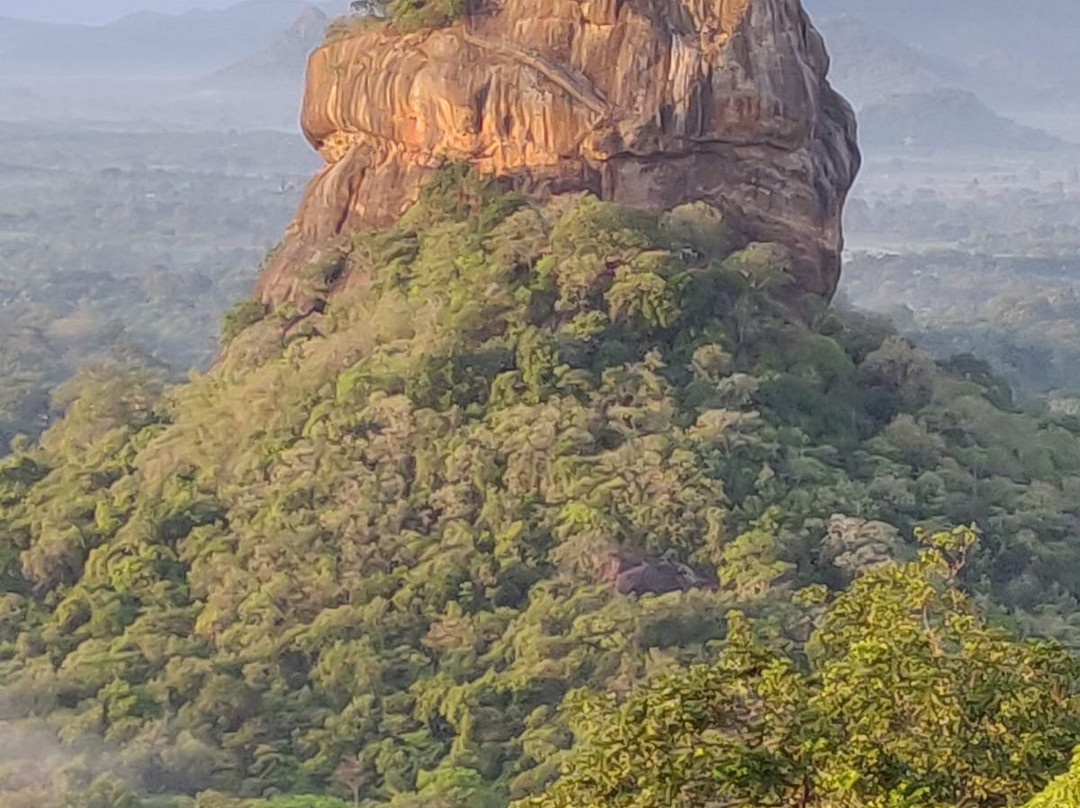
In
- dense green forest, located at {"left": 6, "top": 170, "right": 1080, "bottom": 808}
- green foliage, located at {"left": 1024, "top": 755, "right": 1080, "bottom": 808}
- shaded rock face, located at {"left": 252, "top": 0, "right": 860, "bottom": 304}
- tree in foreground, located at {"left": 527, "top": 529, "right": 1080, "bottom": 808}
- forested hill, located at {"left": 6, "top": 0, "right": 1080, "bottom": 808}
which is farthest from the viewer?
shaded rock face, located at {"left": 252, "top": 0, "right": 860, "bottom": 304}

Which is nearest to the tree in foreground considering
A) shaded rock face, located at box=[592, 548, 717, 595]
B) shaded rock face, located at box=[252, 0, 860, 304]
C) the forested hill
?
the forested hill

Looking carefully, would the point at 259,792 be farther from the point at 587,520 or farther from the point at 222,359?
the point at 222,359

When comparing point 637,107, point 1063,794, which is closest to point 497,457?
point 637,107

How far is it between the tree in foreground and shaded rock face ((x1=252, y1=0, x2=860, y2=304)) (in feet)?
42.0

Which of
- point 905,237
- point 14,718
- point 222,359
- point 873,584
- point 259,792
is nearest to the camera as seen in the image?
point 873,584

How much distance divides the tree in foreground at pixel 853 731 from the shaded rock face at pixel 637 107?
12796 mm

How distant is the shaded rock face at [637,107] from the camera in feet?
72.5

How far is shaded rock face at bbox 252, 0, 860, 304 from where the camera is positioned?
2211 centimetres

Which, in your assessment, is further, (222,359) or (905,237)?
(905,237)

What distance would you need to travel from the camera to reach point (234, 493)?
21891mm

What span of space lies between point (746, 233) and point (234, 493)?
6213 mm

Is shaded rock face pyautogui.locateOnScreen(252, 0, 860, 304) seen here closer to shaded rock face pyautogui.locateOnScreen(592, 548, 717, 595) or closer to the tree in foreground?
shaded rock face pyautogui.locateOnScreen(592, 548, 717, 595)

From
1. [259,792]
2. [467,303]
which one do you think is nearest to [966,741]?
[259,792]

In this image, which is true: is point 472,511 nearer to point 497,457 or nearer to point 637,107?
point 497,457
